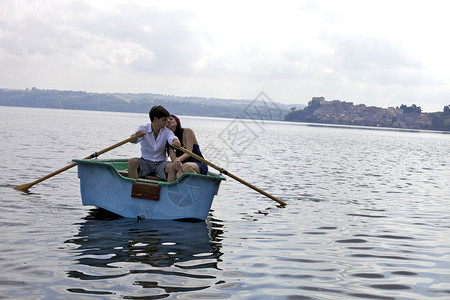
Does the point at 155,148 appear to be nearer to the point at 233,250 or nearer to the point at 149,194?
the point at 149,194

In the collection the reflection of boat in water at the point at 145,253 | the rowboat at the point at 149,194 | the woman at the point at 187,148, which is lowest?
the reflection of boat in water at the point at 145,253

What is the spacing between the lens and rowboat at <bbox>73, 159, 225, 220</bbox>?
9812 mm

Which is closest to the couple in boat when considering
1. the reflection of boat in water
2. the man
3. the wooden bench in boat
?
the man

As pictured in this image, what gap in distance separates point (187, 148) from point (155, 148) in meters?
0.81

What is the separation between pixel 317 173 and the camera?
21938 mm

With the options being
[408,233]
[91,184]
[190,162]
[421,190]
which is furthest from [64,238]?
[421,190]

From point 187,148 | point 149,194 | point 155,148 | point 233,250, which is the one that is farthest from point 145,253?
point 187,148

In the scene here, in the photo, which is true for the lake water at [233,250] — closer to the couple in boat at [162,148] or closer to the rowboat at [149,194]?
the rowboat at [149,194]

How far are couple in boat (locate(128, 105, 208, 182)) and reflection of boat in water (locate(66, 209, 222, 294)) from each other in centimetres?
112

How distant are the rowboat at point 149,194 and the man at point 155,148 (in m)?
0.26

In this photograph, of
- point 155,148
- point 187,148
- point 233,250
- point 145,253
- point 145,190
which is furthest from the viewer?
point 187,148

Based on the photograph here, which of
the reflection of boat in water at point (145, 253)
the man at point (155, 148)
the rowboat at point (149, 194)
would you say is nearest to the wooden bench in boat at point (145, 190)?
the rowboat at point (149, 194)

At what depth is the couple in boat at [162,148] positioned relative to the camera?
9.98m

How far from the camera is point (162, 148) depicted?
1039 centimetres
